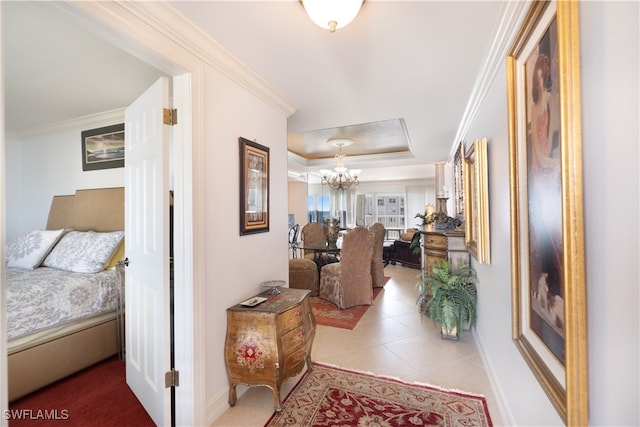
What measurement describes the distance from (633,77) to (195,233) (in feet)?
5.82

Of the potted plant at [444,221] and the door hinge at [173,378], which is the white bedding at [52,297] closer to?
the door hinge at [173,378]

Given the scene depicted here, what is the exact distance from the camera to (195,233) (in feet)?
5.18

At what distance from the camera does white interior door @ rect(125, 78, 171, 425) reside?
1563 mm

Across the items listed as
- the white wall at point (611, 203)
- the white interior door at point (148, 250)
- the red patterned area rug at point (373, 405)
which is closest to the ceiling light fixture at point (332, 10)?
the white wall at point (611, 203)

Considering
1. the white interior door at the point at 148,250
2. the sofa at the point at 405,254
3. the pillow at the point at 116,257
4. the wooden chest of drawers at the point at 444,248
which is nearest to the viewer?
the white interior door at the point at 148,250

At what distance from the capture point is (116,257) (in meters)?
2.62

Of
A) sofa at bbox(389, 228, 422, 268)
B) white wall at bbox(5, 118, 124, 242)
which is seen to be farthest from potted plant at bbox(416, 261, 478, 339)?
white wall at bbox(5, 118, 124, 242)

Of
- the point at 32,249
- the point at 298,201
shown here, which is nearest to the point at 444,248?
the point at 32,249

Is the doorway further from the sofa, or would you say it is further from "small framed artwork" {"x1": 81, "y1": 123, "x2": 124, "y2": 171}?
the sofa

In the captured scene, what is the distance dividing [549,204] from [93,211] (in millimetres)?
3850

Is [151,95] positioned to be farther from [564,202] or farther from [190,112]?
[564,202]

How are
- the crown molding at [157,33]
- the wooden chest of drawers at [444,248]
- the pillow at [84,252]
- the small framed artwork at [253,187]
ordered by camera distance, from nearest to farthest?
the crown molding at [157,33] → the small framed artwork at [253,187] → the pillow at [84,252] → the wooden chest of drawers at [444,248]

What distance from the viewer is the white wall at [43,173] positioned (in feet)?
10.3

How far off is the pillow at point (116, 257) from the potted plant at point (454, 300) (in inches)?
122
